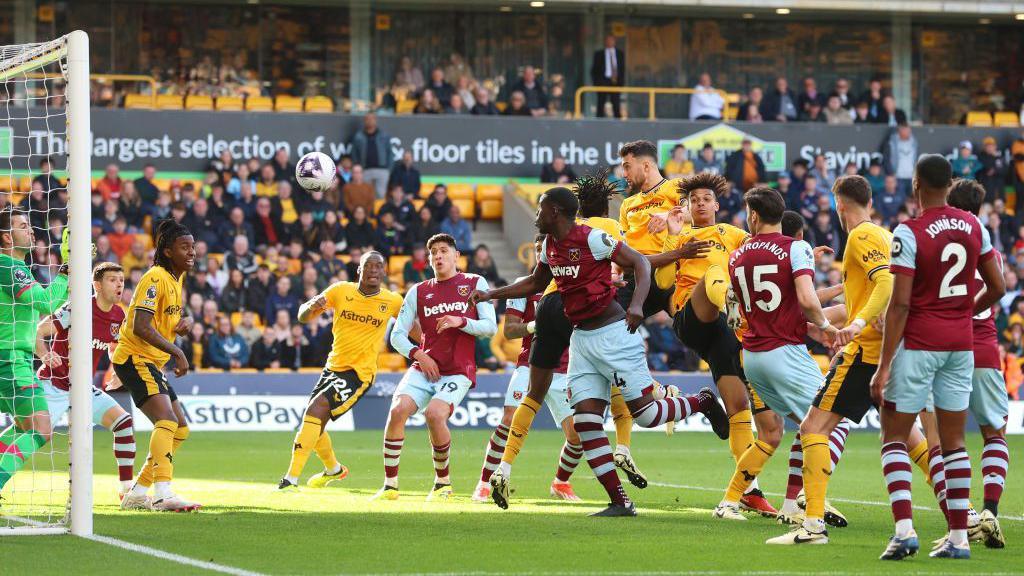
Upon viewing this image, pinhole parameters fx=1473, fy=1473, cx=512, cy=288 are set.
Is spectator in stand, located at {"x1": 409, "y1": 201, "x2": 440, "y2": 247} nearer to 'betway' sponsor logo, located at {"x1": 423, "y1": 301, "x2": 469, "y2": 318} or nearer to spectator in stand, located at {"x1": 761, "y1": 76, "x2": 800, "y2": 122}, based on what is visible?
spectator in stand, located at {"x1": 761, "y1": 76, "x2": 800, "y2": 122}

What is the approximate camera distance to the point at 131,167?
26.6m

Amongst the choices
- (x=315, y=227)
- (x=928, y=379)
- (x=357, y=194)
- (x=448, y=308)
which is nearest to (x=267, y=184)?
(x=315, y=227)

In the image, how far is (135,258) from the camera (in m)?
23.4

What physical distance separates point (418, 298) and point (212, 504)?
2593mm

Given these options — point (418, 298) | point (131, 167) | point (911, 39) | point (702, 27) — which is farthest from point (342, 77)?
point (418, 298)

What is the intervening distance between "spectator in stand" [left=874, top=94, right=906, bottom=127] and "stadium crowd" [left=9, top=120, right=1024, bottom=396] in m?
1.67

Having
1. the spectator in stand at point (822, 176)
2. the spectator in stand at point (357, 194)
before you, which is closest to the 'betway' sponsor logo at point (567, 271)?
the spectator in stand at point (357, 194)

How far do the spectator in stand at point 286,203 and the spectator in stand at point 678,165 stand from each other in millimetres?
6681

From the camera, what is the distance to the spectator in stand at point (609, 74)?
29688 mm

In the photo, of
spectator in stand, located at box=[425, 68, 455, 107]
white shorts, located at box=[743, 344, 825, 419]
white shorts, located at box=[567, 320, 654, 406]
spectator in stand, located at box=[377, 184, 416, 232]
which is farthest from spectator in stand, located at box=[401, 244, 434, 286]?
white shorts, located at box=[743, 344, 825, 419]

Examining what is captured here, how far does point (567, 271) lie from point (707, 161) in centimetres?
1765

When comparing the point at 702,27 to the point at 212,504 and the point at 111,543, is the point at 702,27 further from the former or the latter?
the point at 111,543

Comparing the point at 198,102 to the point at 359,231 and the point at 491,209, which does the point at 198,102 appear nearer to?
the point at 359,231

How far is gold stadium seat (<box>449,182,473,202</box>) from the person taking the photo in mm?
28020
